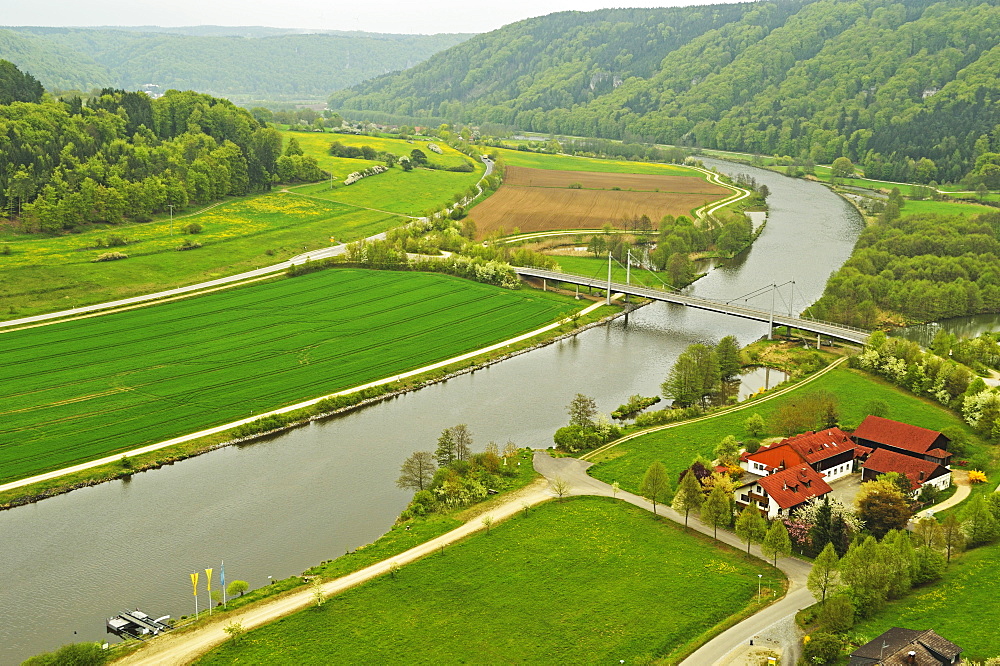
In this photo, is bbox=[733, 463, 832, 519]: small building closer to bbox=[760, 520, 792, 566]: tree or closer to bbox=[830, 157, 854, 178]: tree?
bbox=[760, 520, 792, 566]: tree

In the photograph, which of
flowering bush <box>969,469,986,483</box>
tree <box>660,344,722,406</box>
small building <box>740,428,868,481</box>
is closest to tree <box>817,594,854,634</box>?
small building <box>740,428,868,481</box>

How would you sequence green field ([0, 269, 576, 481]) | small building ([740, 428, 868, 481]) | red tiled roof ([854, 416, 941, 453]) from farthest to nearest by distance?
green field ([0, 269, 576, 481]), red tiled roof ([854, 416, 941, 453]), small building ([740, 428, 868, 481])

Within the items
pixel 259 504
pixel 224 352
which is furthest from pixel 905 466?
pixel 224 352

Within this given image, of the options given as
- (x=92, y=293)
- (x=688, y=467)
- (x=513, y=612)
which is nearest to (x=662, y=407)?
(x=688, y=467)

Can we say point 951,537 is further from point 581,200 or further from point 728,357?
point 581,200

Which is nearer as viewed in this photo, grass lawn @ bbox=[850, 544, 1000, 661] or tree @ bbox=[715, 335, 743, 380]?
grass lawn @ bbox=[850, 544, 1000, 661]

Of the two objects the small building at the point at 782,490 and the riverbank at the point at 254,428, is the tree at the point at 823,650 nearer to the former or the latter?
the small building at the point at 782,490
